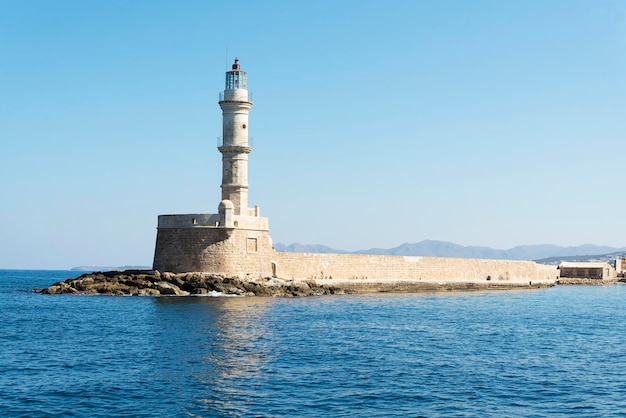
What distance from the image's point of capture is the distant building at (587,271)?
80062 mm

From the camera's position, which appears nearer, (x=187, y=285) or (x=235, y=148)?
(x=187, y=285)

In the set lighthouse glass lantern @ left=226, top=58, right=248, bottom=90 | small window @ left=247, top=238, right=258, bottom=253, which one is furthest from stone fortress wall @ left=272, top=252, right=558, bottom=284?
lighthouse glass lantern @ left=226, top=58, right=248, bottom=90

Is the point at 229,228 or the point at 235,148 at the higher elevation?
the point at 235,148

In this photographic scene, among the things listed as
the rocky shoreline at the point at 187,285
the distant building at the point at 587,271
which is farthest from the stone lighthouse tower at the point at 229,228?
the distant building at the point at 587,271

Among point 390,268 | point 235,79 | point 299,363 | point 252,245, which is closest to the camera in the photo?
point 299,363

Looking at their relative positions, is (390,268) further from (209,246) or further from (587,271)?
Answer: (587,271)

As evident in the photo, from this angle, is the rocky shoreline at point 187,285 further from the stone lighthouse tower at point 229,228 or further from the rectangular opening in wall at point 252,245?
the rectangular opening in wall at point 252,245

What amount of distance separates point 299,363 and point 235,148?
21.5m

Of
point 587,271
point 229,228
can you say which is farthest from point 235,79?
point 587,271

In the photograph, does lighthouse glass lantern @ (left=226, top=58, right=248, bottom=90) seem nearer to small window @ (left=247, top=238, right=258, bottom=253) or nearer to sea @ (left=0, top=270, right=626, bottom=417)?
small window @ (left=247, top=238, right=258, bottom=253)

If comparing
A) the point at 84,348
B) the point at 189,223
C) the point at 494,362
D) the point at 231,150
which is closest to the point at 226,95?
the point at 231,150

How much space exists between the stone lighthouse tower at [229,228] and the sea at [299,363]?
5634 millimetres

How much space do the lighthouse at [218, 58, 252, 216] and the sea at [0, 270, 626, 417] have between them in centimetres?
838

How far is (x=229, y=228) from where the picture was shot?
3572 cm
